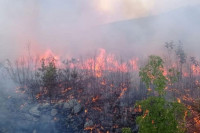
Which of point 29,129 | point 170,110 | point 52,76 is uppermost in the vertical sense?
point 52,76

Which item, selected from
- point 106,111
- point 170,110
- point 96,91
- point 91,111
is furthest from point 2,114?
point 170,110

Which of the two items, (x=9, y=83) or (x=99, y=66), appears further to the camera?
(x=99, y=66)

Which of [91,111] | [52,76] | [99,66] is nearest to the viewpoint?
[91,111]

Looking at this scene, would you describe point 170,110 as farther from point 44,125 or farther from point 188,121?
point 44,125

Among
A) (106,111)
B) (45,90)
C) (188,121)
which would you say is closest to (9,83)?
(45,90)

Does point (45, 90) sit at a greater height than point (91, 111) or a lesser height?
greater

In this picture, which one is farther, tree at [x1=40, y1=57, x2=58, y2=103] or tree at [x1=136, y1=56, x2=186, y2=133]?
tree at [x1=40, y1=57, x2=58, y2=103]

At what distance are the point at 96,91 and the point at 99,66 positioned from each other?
1584 cm

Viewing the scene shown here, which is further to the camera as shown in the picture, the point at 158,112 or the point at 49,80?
the point at 49,80

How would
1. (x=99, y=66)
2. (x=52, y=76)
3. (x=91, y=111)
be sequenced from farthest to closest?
(x=99, y=66)
(x=52, y=76)
(x=91, y=111)

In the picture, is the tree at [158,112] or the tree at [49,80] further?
the tree at [49,80]

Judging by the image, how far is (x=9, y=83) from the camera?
121 feet

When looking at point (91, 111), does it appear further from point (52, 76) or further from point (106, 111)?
point (52, 76)

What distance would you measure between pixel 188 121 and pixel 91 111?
12875mm
